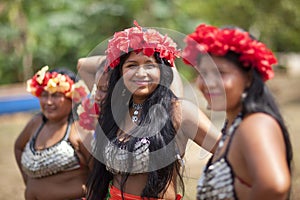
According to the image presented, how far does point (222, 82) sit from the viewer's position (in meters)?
2.57

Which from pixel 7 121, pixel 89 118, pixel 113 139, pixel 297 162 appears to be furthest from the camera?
pixel 7 121

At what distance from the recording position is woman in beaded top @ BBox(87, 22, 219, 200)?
134 inches

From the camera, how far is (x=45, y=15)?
1864cm

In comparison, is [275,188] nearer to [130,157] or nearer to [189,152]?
[130,157]

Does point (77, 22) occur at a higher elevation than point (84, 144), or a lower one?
higher

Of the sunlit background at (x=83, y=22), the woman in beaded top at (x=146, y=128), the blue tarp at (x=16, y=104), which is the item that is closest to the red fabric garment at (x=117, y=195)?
the woman in beaded top at (x=146, y=128)

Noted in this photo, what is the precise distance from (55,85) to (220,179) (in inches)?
93.0

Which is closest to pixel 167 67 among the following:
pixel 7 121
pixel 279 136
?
pixel 279 136

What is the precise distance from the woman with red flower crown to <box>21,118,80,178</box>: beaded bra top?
1.91 metres

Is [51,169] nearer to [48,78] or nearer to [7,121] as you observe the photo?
[48,78]

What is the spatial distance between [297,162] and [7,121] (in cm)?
796

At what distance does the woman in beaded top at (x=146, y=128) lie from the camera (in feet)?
11.2

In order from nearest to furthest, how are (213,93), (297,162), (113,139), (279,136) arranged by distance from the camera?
(279,136) → (213,93) → (113,139) → (297,162)

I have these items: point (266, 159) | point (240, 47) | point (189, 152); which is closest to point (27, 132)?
point (189, 152)
